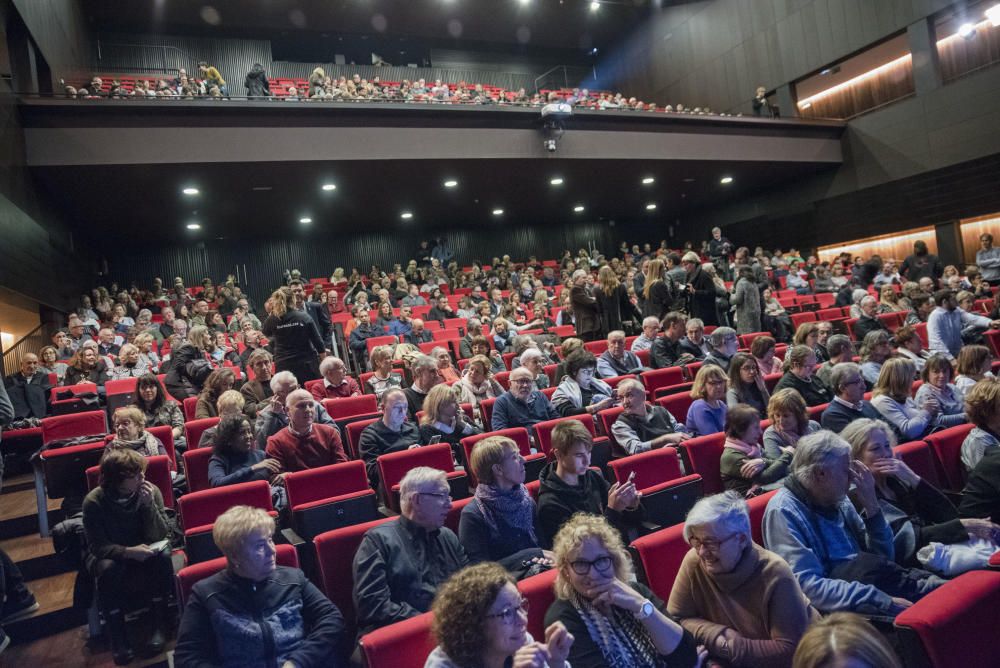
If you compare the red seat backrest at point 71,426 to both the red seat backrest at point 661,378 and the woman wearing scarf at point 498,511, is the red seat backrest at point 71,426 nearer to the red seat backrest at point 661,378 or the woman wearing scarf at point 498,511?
the woman wearing scarf at point 498,511

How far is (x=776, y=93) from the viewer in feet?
37.6

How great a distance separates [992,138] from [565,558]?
10593mm

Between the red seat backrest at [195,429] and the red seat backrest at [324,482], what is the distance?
1.11 metres

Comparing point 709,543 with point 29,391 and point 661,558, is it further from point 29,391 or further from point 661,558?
point 29,391

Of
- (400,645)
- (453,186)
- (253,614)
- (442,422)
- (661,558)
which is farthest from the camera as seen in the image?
(453,186)

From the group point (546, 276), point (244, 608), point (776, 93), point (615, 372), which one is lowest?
point (244, 608)

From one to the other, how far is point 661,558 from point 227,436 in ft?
6.28

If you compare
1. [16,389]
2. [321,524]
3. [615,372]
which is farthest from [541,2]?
[321,524]

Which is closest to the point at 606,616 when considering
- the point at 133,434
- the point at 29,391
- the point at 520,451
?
the point at 520,451

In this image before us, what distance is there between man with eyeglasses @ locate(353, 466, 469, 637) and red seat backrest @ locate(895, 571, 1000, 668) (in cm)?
121

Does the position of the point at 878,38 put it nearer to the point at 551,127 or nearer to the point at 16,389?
the point at 551,127

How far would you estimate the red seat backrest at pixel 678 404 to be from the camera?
352 centimetres

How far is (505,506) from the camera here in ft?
7.00

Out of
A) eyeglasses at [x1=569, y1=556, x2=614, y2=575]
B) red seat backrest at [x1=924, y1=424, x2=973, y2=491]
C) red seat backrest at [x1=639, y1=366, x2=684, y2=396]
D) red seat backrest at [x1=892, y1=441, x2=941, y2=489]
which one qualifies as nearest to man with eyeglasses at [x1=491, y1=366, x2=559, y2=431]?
red seat backrest at [x1=639, y1=366, x2=684, y2=396]
